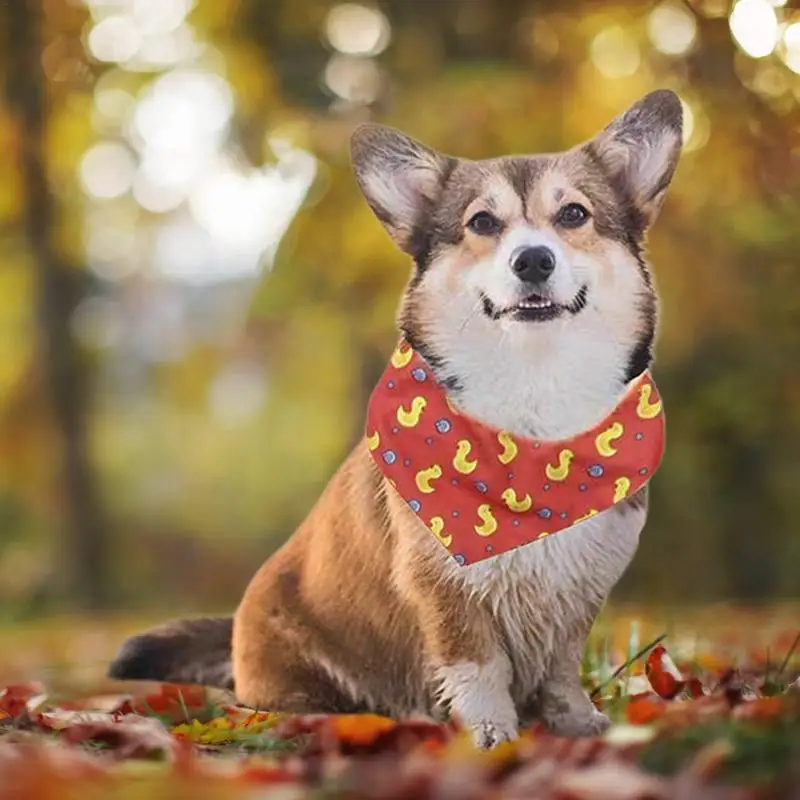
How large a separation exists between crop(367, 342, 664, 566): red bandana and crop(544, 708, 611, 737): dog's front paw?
343 millimetres

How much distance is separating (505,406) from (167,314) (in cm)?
505

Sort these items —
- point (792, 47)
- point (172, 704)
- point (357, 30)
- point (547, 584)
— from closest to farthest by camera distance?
point (547, 584) < point (172, 704) < point (792, 47) < point (357, 30)

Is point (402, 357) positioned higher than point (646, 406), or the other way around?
point (402, 357)

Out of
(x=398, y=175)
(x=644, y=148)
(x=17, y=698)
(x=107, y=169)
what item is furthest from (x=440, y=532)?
(x=107, y=169)

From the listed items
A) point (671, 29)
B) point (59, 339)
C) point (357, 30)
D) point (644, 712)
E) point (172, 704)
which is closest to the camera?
point (644, 712)

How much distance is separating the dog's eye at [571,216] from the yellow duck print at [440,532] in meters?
0.56

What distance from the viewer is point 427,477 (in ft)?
7.38

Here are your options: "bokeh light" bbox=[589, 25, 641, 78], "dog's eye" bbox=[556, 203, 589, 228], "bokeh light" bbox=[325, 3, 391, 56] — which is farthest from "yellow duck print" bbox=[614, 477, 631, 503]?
"bokeh light" bbox=[325, 3, 391, 56]

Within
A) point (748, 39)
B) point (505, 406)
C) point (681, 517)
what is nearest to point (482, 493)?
point (505, 406)

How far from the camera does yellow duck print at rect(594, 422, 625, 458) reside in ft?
7.34

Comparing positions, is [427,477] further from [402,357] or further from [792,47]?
[792,47]

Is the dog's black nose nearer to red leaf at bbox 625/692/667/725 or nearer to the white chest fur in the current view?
the white chest fur

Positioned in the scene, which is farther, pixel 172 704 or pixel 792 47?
pixel 792 47

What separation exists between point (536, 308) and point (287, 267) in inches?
136
